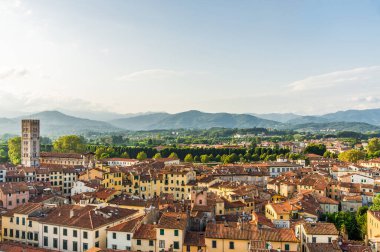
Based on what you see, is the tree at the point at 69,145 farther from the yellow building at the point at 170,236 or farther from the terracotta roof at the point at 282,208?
the yellow building at the point at 170,236

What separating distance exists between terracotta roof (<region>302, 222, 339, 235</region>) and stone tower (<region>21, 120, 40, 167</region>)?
90.2 metres

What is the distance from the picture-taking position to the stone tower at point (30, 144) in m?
112

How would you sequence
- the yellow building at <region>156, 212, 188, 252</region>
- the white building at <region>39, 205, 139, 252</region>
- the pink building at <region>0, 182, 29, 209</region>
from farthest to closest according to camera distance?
the pink building at <region>0, 182, 29, 209</region> < the white building at <region>39, 205, 139, 252</region> < the yellow building at <region>156, 212, 188, 252</region>

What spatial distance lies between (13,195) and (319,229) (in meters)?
39.6

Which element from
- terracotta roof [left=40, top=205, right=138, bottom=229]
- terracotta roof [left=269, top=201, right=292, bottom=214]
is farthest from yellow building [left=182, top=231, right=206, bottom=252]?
terracotta roof [left=269, top=201, right=292, bottom=214]

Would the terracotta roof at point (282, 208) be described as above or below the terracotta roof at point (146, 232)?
below

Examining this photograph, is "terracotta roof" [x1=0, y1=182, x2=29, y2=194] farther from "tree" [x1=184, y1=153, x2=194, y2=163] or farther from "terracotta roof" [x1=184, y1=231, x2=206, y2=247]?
"tree" [x1=184, y1=153, x2=194, y2=163]

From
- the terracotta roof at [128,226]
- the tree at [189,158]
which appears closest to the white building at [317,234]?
the terracotta roof at [128,226]

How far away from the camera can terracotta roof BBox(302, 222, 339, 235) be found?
Answer: 36625 mm

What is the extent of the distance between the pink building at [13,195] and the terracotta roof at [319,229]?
37.8 m

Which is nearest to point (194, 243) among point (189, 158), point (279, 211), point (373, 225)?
point (279, 211)

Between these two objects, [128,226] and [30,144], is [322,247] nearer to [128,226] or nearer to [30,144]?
[128,226]

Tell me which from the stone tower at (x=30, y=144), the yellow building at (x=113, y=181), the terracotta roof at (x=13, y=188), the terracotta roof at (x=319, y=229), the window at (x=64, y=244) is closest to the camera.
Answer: the terracotta roof at (x=319, y=229)

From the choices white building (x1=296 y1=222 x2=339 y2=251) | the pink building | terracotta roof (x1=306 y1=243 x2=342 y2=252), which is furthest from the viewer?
the pink building
